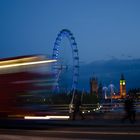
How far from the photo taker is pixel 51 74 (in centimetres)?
2375

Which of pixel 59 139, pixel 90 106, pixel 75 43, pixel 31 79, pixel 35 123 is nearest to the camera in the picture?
pixel 59 139

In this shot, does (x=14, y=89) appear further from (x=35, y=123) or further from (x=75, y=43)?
(x=75, y=43)

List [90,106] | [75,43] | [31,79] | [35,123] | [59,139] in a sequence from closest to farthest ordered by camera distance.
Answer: [59,139]
[31,79]
[35,123]
[90,106]
[75,43]

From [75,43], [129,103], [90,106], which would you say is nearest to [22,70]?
[129,103]

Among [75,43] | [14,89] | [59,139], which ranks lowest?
[59,139]

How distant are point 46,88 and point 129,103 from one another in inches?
358

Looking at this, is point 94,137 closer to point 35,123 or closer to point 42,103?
point 42,103

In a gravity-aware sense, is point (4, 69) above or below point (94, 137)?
above

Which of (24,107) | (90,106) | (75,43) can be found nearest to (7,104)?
(24,107)

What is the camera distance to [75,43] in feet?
211

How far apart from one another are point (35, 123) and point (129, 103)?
18.6 ft

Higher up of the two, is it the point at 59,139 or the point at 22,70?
the point at 22,70

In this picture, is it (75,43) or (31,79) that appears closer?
(31,79)

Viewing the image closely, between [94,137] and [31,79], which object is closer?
[94,137]
